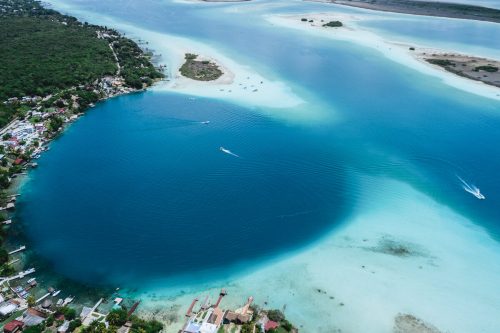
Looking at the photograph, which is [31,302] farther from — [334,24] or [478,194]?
[334,24]

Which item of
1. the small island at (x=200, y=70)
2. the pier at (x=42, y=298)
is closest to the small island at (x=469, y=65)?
the small island at (x=200, y=70)

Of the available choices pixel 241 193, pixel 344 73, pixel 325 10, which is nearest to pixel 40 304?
pixel 241 193

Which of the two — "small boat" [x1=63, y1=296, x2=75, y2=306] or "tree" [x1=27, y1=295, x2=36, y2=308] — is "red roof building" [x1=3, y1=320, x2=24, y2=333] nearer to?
"tree" [x1=27, y1=295, x2=36, y2=308]

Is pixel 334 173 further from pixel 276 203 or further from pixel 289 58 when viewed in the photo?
pixel 289 58

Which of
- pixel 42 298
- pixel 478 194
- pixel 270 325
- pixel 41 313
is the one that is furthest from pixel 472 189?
pixel 42 298

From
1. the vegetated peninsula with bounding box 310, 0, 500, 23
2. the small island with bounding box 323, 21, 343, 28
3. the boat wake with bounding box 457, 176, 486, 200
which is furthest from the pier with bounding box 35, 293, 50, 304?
the vegetated peninsula with bounding box 310, 0, 500, 23

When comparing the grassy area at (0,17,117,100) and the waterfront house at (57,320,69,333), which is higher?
the grassy area at (0,17,117,100)

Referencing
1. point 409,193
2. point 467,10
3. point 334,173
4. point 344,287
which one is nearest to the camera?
point 344,287
